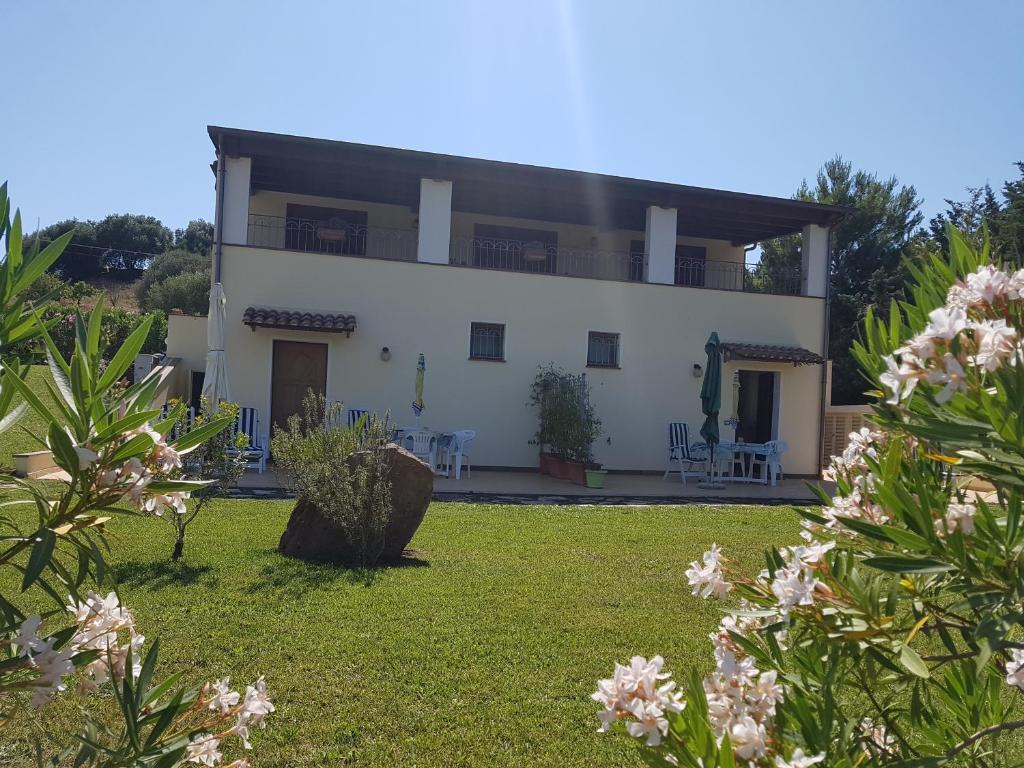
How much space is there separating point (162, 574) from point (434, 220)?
33.9 feet

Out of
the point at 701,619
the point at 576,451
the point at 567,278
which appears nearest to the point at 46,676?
the point at 701,619

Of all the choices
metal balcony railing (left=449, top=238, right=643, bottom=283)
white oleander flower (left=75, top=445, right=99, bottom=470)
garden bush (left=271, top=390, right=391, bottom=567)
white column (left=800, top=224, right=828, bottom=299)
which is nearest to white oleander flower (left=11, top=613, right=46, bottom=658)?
white oleander flower (left=75, top=445, right=99, bottom=470)

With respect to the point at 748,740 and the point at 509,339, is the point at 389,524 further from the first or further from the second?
the point at 509,339

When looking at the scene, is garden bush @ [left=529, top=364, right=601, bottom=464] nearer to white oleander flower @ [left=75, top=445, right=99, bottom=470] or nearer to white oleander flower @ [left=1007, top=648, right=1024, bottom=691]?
white oleander flower @ [left=1007, top=648, right=1024, bottom=691]

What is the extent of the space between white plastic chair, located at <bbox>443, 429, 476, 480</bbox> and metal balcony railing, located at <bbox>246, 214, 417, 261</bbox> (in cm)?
410

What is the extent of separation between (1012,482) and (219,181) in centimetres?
1473

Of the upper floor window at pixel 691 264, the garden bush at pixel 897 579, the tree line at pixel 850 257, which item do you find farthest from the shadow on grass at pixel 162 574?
the tree line at pixel 850 257

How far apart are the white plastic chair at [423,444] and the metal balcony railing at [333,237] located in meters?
4.11

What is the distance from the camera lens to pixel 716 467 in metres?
16.2

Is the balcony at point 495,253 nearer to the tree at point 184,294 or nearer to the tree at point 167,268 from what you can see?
the tree at point 184,294

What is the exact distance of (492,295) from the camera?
15695 mm

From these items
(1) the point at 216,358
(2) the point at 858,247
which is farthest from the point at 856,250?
(1) the point at 216,358

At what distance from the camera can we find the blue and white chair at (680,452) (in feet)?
51.6

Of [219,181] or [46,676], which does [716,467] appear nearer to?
[219,181]
